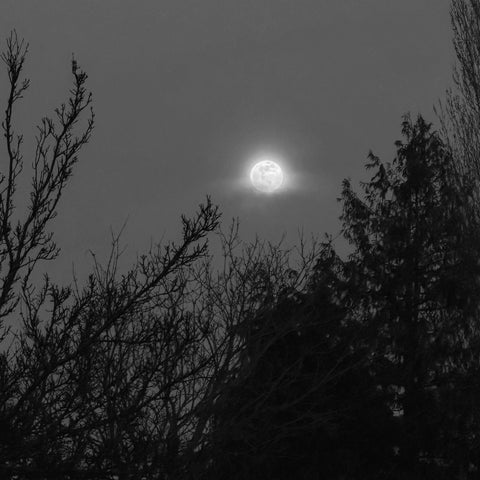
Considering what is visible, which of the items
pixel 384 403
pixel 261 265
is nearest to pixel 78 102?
pixel 261 265

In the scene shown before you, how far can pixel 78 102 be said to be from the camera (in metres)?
6.71

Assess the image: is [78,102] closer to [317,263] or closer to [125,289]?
[125,289]

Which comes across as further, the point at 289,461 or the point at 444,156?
the point at 444,156

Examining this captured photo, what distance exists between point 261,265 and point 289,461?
3715mm

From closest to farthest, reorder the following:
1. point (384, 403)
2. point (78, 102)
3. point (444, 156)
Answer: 1. point (78, 102)
2. point (384, 403)
3. point (444, 156)

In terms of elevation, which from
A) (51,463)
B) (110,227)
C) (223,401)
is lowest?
(51,463)

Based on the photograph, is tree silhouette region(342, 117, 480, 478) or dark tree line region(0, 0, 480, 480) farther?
tree silhouette region(342, 117, 480, 478)

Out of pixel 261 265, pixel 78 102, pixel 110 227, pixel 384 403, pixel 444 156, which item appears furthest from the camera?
pixel 444 156

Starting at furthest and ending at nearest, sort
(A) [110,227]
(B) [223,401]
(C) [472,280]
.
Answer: (C) [472,280]
(A) [110,227]
(B) [223,401]

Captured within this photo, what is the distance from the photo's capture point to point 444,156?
20.2 metres

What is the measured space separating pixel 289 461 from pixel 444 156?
357 inches

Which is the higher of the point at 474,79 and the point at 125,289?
the point at 474,79

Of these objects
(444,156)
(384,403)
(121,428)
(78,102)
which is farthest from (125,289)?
(444,156)

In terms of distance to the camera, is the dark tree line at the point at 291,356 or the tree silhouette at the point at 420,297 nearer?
the dark tree line at the point at 291,356
